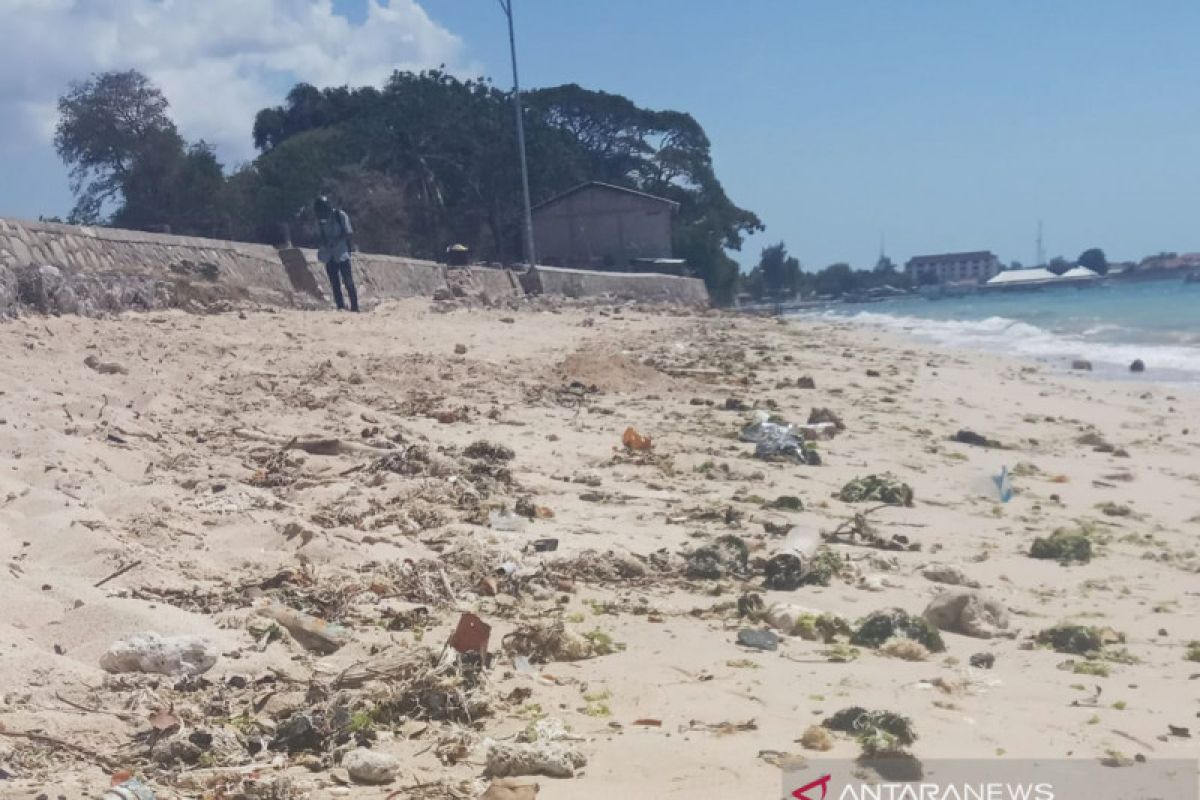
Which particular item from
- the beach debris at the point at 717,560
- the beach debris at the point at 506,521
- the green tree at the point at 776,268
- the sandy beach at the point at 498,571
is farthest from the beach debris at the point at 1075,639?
the green tree at the point at 776,268

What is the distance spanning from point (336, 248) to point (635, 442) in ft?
20.2

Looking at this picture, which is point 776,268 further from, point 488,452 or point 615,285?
point 488,452

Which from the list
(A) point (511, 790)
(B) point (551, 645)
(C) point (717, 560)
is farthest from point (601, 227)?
(A) point (511, 790)

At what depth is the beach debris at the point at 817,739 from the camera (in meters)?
2.84

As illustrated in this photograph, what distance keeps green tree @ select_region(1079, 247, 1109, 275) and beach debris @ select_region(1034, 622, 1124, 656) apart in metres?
78.8

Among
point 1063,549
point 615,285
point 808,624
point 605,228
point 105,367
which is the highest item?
point 605,228

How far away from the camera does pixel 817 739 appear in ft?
9.39

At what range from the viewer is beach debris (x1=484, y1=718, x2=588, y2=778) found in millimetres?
2666

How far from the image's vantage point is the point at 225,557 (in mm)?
4043

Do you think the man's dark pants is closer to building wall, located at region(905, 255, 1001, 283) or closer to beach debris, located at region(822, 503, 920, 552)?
beach debris, located at region(822, 503, 920, 552)

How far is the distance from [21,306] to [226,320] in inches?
80.8

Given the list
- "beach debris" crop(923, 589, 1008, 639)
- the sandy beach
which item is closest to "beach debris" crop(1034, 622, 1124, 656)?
the sandy beach

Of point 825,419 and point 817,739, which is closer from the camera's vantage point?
point 817,739

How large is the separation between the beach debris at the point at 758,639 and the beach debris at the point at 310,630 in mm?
1246
